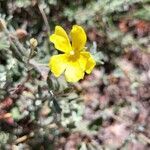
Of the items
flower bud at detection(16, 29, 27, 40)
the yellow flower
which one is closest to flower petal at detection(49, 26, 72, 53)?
the yellow flower

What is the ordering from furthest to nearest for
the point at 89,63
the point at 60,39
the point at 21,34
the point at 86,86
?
1. the point at 86,86
2. the point at 21,34
3. the point at 60,39
4. the point at 89,63

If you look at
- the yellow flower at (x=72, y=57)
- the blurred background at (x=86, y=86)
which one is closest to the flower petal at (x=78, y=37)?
the yellow flower at (x=72, y=57)

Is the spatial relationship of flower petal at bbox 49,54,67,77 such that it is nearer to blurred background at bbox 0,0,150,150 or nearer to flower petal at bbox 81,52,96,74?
flower petal at bbox 81,52,96,74

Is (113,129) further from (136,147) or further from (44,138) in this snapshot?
(44,138)

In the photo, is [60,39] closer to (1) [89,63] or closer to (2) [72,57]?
(2) [72,57]

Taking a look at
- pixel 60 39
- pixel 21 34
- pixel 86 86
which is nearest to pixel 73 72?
pixel 60 39

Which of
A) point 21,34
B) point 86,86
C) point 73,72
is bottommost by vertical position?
point 86,86

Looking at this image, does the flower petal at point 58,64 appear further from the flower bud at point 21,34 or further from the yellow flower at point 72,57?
the flower bud at point 21,34
